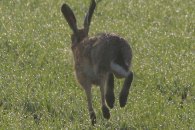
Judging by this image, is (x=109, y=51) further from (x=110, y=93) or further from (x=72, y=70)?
(x=72, y=70)

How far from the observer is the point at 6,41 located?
11062mm

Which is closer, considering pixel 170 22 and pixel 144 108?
pixel 144 108

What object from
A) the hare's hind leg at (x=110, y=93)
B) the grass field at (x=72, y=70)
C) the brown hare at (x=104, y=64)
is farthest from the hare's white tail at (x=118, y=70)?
the grass field at (x=72, y=70)

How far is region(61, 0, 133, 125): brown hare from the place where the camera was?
7.31m

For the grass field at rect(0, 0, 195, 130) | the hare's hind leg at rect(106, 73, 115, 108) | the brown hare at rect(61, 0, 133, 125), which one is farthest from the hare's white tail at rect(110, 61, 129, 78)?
the grass field at rect(0, 0, 195, 130)

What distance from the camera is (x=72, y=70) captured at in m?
9.73

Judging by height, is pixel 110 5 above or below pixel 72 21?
below

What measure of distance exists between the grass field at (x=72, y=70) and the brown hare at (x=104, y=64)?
1.19 ft

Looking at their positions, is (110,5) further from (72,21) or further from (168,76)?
(72,21)

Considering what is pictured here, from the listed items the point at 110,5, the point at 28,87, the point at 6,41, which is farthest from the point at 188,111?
the point at 110,5

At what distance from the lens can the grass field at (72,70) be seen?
806 centimetres

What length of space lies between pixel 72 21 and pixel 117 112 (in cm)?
114

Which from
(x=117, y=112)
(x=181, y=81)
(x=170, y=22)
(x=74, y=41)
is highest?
(x=74, y=41)

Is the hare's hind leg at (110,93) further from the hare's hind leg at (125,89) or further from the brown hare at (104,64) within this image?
the hare's hind leg at (125,89)
